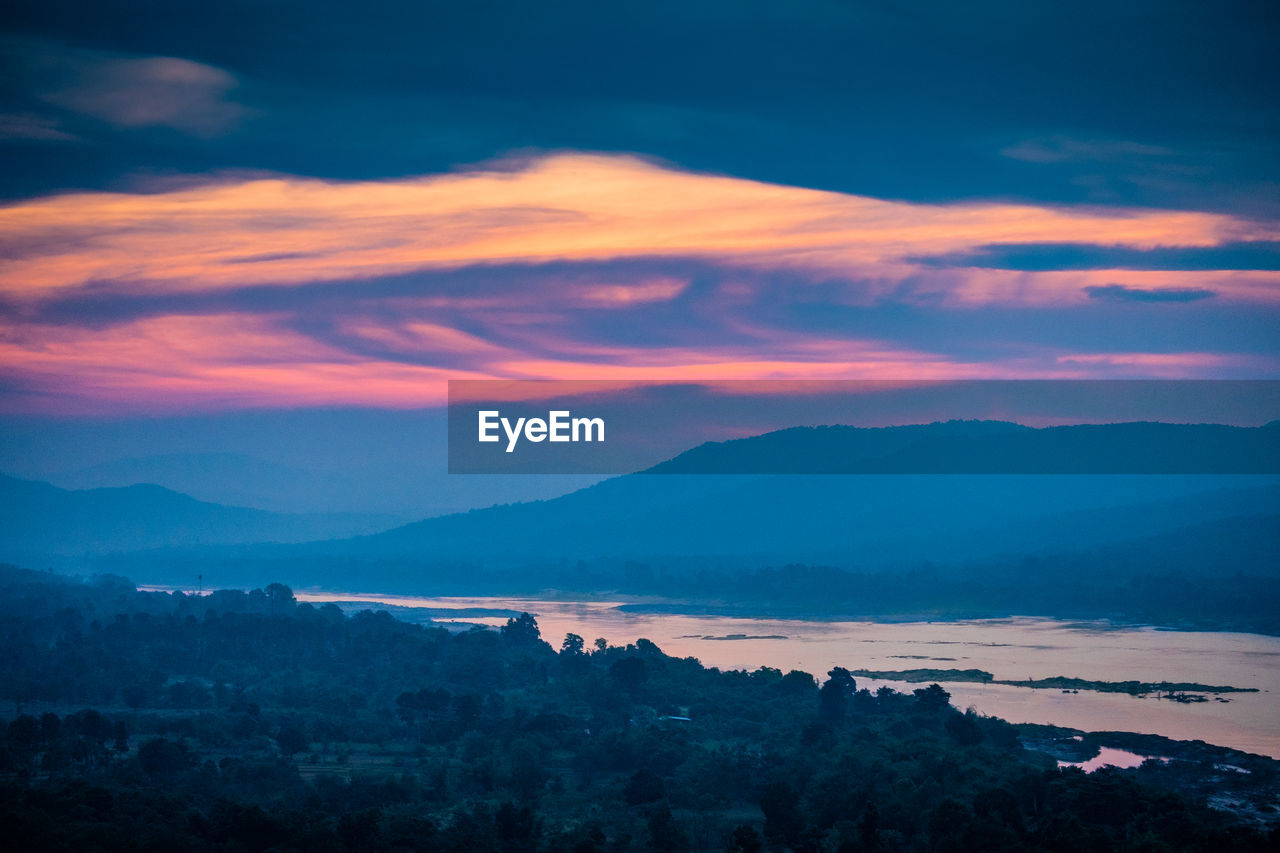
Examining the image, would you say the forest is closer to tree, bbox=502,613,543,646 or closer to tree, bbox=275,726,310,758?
tree, bbox=275,726,310,758

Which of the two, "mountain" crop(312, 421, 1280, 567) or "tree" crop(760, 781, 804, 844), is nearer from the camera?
"tree" crop(760, 781, 804, 844)

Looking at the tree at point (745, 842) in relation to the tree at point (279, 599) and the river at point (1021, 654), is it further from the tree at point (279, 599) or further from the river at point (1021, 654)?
the tree at point (279, 599)

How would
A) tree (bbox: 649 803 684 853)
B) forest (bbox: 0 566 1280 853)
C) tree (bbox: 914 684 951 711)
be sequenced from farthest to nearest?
1. tree (bbox: 914 684 951 711)
2. tree (bbox: 649 803 684 853)
3. forest (bbox: 0 566 1280 853)

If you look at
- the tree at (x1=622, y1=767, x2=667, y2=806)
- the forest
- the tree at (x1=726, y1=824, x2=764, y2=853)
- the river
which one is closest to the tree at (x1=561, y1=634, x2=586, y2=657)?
the forest

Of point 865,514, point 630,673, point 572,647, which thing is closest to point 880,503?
point 865,514

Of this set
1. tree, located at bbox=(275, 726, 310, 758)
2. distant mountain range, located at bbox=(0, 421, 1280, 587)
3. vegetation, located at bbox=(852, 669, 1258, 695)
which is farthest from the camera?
distant mountain range, located at bbox=(0, 421, 1280, 587)

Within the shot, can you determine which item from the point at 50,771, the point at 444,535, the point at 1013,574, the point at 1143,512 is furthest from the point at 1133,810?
the point at 444,535

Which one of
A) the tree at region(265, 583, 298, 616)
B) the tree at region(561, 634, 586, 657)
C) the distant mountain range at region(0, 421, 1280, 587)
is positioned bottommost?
the tree at region(561, 634, 586, 657)

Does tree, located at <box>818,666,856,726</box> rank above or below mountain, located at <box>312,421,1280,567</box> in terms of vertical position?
below

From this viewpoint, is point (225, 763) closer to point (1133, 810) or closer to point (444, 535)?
point (1133, 810)

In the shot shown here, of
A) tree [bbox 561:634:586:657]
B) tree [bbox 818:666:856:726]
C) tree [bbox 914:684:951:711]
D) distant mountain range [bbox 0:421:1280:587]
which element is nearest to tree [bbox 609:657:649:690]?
tree [bbox 818:666:856:726]
